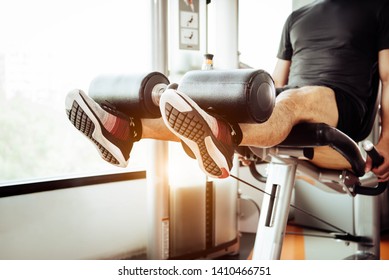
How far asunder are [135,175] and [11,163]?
0.53 metres

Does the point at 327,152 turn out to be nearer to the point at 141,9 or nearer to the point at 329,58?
the point at 329,58

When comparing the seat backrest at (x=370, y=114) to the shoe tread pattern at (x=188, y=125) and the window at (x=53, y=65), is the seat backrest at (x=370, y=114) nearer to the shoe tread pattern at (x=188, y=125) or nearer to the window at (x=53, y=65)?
the shoe tread pattern at (x=188, y=125)

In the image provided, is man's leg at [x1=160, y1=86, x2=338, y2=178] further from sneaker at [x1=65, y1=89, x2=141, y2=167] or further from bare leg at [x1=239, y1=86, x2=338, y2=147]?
sneaker at [x1=65, y1=89, x2=141, y2=167]

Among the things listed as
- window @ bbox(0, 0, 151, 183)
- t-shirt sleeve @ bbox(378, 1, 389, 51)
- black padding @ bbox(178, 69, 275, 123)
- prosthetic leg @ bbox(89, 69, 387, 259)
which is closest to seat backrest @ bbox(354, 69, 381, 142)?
prosthetic leg @ bbox(89, 69, 387, 259)

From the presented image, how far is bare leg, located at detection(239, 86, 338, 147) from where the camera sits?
0.88 m

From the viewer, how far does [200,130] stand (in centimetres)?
79

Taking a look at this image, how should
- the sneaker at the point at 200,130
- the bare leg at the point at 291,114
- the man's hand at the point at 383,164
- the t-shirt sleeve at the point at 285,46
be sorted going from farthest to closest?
the t-shirt sleeve at the point at 285,46 → the man's hand at the point at 383,164 → the bare leg at the point at 291,114 → the sneaker at the point at 200,130

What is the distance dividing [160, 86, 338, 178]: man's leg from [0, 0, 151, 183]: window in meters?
0.67

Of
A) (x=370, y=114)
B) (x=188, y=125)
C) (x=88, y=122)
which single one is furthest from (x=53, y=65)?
(x=370, y=114)

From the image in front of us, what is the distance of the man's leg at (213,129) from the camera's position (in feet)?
2.56

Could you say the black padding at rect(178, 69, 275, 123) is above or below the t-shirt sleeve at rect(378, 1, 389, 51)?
below

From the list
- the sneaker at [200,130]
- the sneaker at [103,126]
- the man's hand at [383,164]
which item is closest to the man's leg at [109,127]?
the sneaker at [103,126]

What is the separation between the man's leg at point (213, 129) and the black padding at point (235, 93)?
37 mm

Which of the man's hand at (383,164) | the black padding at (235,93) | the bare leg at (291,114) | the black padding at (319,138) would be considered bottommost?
the man's hand at (383,164)
